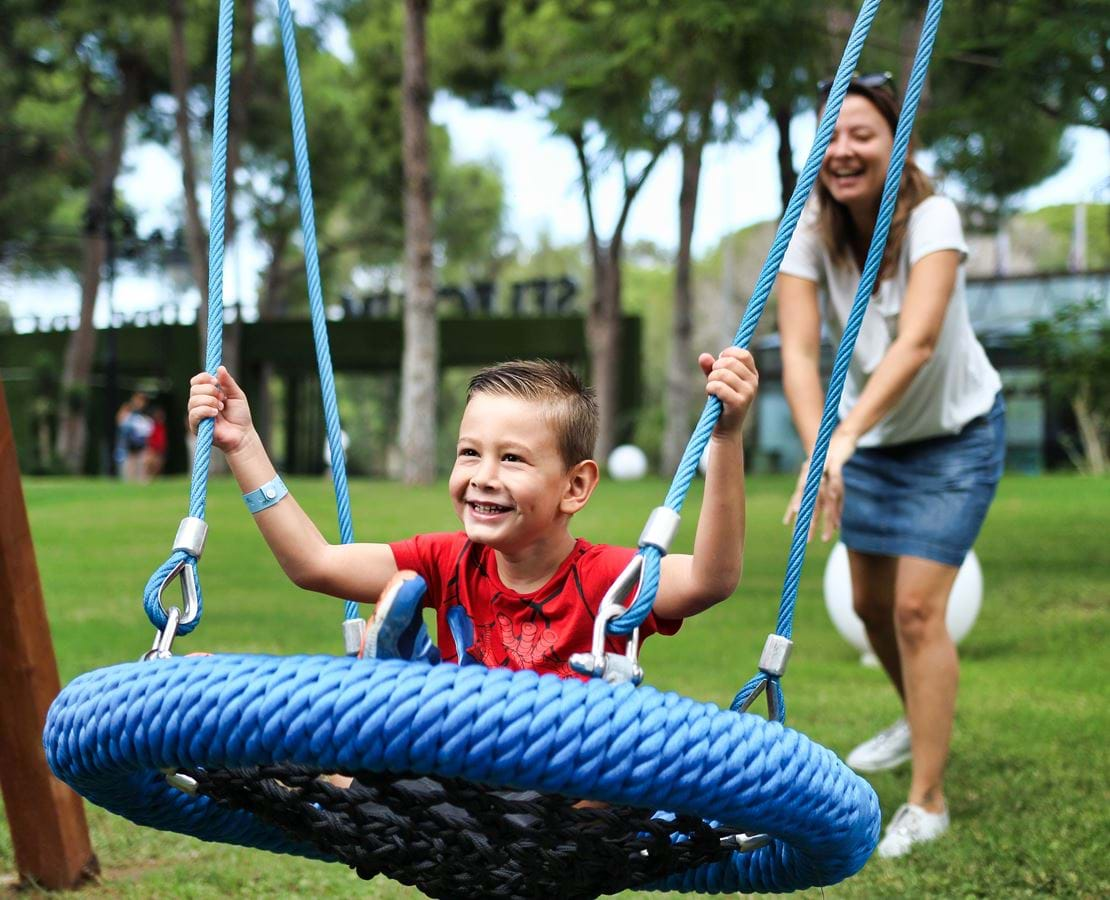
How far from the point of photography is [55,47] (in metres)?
25.7

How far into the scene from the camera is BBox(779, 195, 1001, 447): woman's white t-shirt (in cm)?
324

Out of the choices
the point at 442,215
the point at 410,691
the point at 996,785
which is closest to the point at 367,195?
the point at 442,215

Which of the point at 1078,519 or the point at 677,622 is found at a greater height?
the point at 677,622

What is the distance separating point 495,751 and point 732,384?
636 mm

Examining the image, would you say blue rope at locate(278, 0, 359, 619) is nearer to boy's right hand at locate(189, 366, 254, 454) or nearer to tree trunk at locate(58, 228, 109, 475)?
boy's right hand at locate(189, 366, 254, 454)

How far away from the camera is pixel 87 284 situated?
25.6 meters

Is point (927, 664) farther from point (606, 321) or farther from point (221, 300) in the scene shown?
point (606, 321)

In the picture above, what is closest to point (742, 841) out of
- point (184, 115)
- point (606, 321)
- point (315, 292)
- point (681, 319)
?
point (315, 292)

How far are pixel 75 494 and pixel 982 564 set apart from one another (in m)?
10.5

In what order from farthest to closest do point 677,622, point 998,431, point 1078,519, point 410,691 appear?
point 1078,519, point 998,431, point 677,622, point 410,691

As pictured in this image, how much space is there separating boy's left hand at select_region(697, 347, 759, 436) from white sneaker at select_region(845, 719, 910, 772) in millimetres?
2538

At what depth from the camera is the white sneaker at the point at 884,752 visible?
4008 mm

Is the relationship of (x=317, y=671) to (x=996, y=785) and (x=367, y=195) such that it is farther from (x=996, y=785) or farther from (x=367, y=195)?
(x=367, y=195)

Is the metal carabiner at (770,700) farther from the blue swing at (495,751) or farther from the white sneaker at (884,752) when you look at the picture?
the white sneaker at (884,752)
